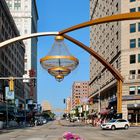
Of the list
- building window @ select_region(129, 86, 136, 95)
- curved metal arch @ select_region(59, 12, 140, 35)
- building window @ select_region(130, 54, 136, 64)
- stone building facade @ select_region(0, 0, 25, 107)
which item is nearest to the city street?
curved metal arch @ select_region(59, 12, 140, 35)

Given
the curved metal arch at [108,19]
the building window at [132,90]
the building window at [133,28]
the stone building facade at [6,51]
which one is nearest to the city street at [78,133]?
the curved metal arch at [108,19]

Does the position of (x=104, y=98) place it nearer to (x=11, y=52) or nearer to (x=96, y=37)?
(x=96, y=37)

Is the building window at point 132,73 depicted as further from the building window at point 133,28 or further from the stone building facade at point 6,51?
the stone building facade at point 6,51

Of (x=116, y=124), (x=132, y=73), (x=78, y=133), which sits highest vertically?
(x=132, y=73)

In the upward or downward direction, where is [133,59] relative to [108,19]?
upward

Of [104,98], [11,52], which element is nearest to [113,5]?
[104,98]

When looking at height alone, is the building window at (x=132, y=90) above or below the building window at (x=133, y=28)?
below

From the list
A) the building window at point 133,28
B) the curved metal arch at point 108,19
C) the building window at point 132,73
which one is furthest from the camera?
the building window at point 133,28

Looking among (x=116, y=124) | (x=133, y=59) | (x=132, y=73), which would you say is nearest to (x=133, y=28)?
(x=133, y=59)

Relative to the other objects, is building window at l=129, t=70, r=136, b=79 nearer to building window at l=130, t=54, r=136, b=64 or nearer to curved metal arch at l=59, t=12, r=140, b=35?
building window at l=130, t=54, r=136, b=64

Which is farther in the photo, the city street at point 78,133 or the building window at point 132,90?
the building window at point 132,90

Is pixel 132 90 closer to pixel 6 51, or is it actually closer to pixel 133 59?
pixel 133 59

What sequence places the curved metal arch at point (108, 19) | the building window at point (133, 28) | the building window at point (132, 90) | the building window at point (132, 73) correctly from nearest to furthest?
1. the curved metal arch at point (108, 19)
2. the building window at point (132, 73)
3. the building window at point (132, 90)
4. the building window at point (133, 28)

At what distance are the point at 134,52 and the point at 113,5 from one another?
16306 millimetres
